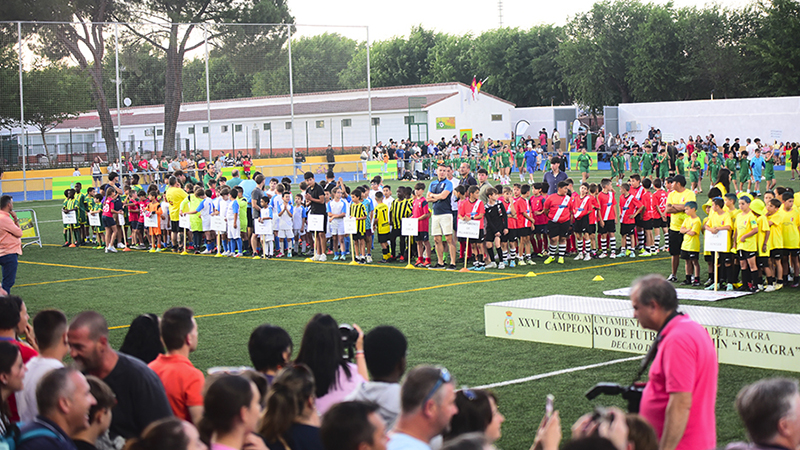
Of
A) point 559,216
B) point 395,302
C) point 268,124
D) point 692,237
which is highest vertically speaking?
point 268,124

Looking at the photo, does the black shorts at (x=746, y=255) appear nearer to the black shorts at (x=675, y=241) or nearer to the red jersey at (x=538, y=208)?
the black shorts at (x=675, y=241)

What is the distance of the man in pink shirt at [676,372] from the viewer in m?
4.66

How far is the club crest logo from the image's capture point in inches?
431

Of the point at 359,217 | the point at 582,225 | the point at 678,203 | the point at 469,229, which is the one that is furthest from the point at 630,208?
the point at 359,217

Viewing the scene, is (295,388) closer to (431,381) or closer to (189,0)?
(431,381)

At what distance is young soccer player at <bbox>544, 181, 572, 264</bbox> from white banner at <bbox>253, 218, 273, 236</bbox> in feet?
20.9

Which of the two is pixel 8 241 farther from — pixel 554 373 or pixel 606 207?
pixel 606 207

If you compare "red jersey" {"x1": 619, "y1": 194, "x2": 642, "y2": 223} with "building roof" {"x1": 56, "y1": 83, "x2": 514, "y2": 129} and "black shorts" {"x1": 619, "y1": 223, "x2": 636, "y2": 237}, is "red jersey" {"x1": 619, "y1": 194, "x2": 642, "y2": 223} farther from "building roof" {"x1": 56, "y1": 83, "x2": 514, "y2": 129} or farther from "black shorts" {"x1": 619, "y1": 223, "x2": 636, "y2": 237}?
"building roof" {"x1": 56, "y1": 83, "x2": 514, "y2": 129}

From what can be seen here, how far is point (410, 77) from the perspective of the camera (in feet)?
305

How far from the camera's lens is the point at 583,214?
1761 centimetres

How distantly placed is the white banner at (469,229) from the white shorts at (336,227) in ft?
11.0

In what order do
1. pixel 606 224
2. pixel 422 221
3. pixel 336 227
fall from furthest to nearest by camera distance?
pixel 336 227
pixel 606 224
pixel 422 221

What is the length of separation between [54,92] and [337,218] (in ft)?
63.4

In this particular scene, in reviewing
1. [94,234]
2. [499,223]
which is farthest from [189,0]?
[499,223]
